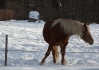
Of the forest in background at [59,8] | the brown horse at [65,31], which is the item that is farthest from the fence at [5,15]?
the brown horse at [65,31]

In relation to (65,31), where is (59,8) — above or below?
below

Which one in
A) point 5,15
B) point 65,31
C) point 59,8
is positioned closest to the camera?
point 65,31

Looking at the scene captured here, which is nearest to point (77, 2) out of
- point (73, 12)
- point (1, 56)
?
point (73, 12)

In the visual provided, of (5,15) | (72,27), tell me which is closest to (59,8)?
(5,15)

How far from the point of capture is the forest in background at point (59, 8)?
32781 mm

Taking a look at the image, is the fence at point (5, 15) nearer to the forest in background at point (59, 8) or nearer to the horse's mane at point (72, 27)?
the forest in background at point (59, 8)

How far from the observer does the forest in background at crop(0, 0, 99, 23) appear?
32.8m

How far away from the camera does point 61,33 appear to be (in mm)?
8391

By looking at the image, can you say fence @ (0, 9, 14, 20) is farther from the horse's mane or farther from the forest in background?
the horse's mane

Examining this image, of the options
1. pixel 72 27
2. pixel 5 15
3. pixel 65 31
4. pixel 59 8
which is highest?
pixel 72 27

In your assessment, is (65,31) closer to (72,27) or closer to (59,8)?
(72,27)

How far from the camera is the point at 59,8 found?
3662 centimetres

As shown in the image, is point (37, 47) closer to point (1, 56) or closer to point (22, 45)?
point (22, 45)

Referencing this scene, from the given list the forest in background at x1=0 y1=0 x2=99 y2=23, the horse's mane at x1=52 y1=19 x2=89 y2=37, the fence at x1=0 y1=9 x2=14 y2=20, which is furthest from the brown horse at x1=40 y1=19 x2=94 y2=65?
the forest in background at x1=0 y1=0 x2=99 y2=23
